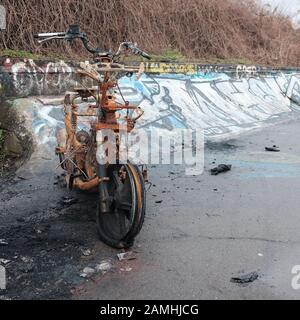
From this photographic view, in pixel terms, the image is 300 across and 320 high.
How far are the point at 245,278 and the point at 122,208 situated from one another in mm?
1275

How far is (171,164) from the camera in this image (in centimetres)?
758

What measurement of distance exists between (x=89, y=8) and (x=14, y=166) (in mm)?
6434

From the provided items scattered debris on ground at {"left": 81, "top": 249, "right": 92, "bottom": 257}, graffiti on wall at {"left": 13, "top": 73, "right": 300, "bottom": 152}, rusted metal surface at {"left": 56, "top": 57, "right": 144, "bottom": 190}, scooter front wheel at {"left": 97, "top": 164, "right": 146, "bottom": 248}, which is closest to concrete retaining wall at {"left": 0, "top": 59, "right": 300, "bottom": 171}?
graffiti on wall at {"left": 13, "top": 73, "right": 300, "bottom": 152}

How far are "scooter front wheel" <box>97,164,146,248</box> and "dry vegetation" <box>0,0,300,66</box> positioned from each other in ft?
22.1

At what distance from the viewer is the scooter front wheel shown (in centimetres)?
391

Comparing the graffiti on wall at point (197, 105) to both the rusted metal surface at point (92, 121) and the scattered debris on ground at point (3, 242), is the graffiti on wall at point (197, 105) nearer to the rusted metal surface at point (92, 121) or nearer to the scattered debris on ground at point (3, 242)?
the rusted metal surface at point (92, 121)

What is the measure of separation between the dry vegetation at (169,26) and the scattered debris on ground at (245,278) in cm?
805

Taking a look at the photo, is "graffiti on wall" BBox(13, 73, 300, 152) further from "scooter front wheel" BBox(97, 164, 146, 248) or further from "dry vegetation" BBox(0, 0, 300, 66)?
"scooter front wheel" BBox(97, 164, 146, 248)

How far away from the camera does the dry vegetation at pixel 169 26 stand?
1031cm

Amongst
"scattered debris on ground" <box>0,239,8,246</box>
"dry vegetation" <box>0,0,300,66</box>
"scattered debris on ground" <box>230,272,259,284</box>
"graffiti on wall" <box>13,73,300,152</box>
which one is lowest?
"scattered debris on ground" <box>230,272,259,284</box>

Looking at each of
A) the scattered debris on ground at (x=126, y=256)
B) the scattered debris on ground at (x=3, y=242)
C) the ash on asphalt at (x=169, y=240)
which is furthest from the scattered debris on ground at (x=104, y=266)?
the scattered debris on ground at (x=3, y=242)

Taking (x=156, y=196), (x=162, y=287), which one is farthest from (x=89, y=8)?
(x=162, y=287)

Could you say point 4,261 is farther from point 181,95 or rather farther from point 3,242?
point 181,95
